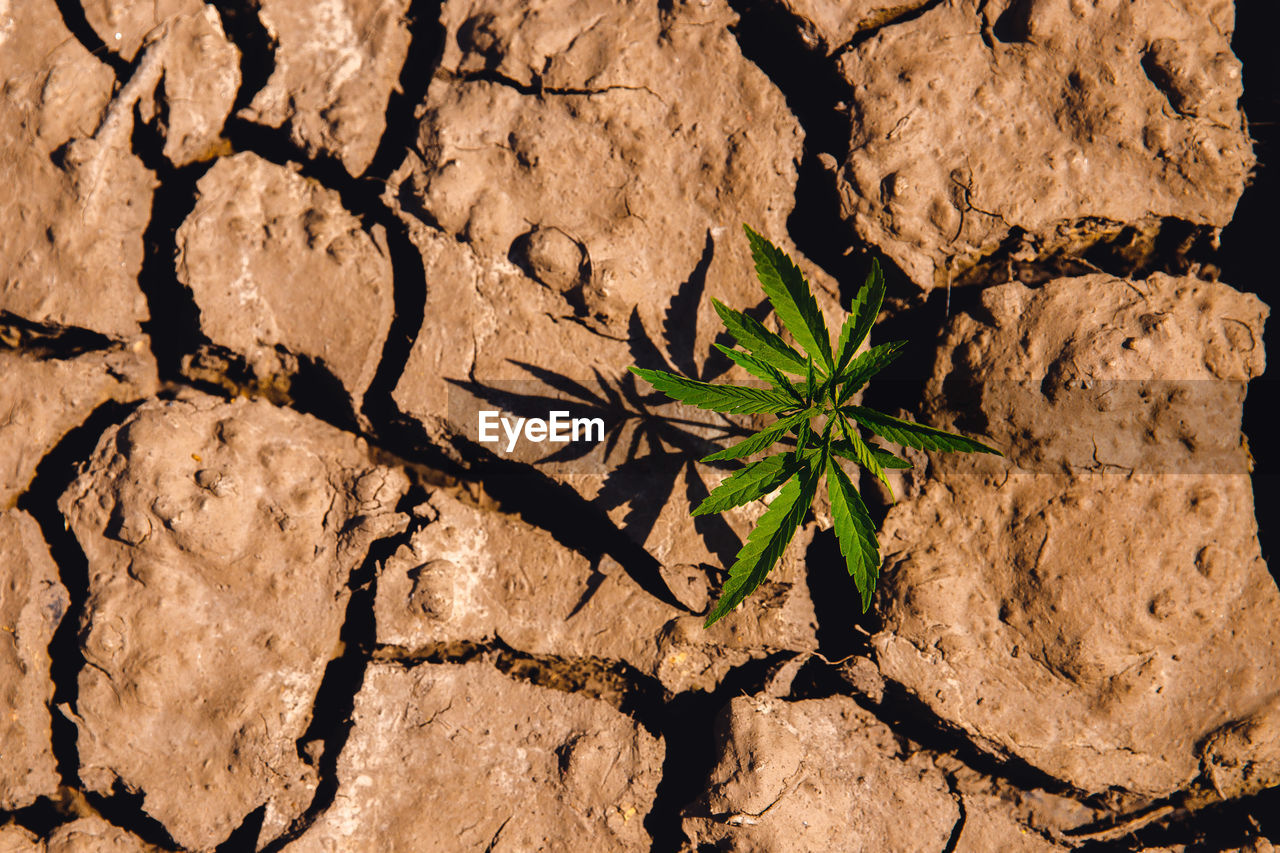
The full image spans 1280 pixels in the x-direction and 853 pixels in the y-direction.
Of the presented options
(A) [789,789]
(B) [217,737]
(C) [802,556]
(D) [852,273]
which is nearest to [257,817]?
(B) [217,737]

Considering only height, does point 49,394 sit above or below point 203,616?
above

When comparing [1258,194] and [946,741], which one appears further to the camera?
[1258,194]

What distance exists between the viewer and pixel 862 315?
7.97ft

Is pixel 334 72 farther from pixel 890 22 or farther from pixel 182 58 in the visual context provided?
pixel 890 22

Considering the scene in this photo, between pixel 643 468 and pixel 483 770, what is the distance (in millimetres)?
1080

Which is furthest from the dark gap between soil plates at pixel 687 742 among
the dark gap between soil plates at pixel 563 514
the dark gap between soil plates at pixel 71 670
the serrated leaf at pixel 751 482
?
the dark gap between soil plates at pixel 71 670

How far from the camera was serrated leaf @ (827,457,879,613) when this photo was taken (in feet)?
7.43

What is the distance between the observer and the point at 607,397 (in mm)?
2662

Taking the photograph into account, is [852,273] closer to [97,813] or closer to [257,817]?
[257,817]

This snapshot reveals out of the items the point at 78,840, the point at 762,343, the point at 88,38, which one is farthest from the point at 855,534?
the point at 88,38

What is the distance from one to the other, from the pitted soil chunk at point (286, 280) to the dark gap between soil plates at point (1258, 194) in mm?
2937

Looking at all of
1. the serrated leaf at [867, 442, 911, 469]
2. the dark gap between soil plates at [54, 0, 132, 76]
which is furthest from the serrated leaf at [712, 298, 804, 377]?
the dark gap between soil plates at [54, 0, 132, 76]

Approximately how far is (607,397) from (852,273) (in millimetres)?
912

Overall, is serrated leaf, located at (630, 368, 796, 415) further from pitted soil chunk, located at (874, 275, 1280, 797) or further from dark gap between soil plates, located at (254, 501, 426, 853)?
dark gap between soil plates, located at (254, 501, 426, 853)
